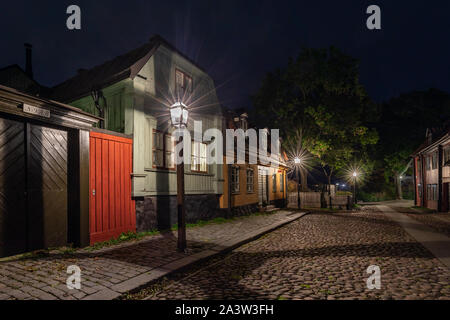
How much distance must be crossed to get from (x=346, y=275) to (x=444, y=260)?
2.57 m

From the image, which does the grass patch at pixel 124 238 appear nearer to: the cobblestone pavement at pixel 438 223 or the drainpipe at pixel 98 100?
the drainpipe at pixel 98 100

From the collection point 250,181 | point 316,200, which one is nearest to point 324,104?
point 316,200

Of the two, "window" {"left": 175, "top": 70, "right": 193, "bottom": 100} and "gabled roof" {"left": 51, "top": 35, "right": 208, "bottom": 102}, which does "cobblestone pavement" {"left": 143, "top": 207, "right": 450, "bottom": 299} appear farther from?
"window" {"left": 175, "top": 70, "right": 193, "bottom": 100}

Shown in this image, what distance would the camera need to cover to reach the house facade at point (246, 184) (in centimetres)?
1298

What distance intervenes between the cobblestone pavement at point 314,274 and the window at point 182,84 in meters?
6.64

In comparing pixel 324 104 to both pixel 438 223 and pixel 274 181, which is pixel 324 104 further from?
pixel 438 223

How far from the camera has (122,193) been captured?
775cm

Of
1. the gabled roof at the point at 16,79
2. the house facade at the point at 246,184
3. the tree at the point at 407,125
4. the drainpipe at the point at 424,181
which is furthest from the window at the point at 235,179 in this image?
the tree at the point at 407,125

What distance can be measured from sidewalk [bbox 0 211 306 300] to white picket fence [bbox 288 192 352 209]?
49.6 ft

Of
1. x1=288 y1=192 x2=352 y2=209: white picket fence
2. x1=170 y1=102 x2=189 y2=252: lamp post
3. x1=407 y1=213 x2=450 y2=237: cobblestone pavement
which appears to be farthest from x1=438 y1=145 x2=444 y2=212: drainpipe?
x1=170 y1=102 x2=189 y2=252: lamp post

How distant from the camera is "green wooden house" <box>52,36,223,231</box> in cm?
835

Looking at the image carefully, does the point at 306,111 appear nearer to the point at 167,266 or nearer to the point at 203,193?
the point at 203,193

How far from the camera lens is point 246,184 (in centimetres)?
1512
